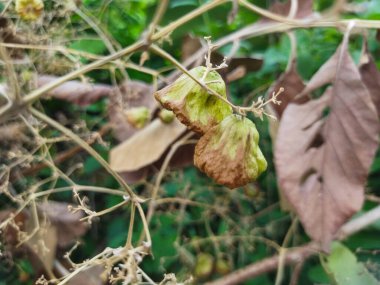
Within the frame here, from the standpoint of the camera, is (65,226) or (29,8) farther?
(65,226)

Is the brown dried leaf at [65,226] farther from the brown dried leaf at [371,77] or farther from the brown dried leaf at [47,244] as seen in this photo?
the brown dried leaf at [371,77]

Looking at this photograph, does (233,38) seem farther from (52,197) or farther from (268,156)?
(52,197)

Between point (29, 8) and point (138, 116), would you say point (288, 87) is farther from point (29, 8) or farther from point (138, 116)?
point (29, 8)

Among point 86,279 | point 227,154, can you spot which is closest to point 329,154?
point 227,154

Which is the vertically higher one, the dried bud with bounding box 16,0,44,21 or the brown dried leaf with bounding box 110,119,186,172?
the dried bud with bounding box 16,0,44,21

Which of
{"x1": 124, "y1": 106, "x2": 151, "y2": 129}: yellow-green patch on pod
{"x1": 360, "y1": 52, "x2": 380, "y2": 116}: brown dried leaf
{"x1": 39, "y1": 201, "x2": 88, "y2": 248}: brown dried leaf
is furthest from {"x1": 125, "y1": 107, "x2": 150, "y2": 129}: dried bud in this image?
{"x1": 360, "y1": 52, "x2": 380, "y2": 116}: brown dried leaf

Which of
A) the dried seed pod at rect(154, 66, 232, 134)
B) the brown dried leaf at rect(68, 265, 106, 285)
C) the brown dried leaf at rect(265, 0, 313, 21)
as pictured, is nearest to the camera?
the dried seed pod at rect(154, 66, 232, 134)

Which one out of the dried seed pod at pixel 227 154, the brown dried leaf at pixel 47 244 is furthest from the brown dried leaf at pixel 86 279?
the dried seed pod at pixel 227 154

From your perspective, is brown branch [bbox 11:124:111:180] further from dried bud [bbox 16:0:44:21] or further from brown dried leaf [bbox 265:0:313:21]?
brown dried leaf [bbox 265:0:313:21]
